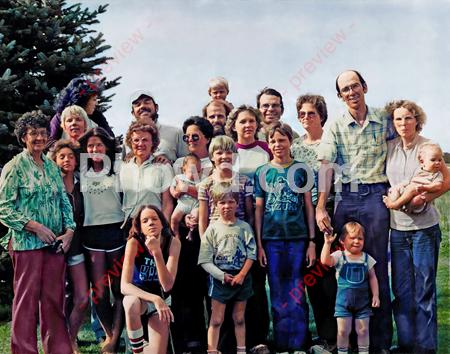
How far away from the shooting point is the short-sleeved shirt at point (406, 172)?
16.8 feet

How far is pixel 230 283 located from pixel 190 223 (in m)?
0.59

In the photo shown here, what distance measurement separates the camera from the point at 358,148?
5211 millimetres

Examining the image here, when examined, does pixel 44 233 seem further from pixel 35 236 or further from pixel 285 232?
pixel 285 232

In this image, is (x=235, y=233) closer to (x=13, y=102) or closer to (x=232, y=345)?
(x=232, y=345)

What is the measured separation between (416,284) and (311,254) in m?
0.89

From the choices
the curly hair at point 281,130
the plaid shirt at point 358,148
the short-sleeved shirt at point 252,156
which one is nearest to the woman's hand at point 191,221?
the short-sleeved shirt at point 252,156

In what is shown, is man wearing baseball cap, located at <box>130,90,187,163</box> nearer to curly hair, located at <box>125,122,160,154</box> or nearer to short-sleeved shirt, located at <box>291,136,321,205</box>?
A: curly hair, located at <box>125,122,160,154</box>

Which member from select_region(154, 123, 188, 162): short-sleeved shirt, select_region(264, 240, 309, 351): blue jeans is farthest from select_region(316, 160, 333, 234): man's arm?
select_region(154, 123, 188, 162): short-sleeved shirt

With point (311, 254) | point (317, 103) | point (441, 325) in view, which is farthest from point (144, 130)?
point (441, 325)

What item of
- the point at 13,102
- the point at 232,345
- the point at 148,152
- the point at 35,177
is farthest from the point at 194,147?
the point at 13,102

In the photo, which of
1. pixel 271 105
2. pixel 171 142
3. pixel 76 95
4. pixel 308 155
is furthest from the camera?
pixel 76 95

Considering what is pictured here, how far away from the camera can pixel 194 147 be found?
539 cm

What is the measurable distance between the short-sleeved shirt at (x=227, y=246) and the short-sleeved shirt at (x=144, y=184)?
0.52 metres

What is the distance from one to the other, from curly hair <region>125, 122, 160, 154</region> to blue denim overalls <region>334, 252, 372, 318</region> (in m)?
1.81
